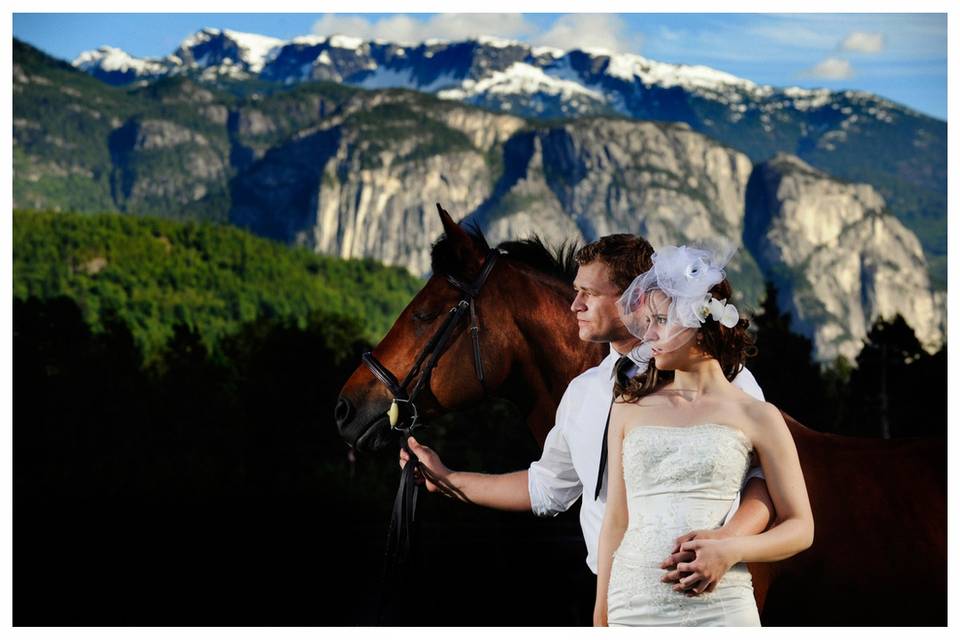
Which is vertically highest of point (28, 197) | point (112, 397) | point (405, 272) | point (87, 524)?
point (28, 197)

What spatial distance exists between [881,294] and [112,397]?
543ft

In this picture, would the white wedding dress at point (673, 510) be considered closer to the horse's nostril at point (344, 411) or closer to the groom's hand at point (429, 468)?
the groom's hand at point (429, 468)

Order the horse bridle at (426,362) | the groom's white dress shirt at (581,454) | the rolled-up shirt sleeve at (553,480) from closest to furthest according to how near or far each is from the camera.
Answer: the groom's white dress shirt at (581,454)
the rolled-up shirt sleeve at (553,480)
the horse bridle at (426,362)

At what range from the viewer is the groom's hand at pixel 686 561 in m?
2.85

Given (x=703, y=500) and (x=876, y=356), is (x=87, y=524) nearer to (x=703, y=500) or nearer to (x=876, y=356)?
(x=876, y=356)

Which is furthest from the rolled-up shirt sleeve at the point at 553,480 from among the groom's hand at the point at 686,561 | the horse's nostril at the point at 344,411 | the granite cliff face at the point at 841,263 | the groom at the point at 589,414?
the granite cliff face at the point at 841,263

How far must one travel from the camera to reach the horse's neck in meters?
3.96

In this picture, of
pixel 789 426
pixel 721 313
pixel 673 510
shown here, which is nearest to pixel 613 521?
pixel 673 510

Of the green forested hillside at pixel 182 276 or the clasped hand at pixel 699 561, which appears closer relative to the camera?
the clasped hand at pixel 699 561

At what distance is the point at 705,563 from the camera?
9.29ft

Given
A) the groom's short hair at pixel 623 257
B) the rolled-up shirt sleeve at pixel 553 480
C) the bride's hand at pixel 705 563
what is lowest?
the bride's hand at pixel 705 563

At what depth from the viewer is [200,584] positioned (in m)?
21.0

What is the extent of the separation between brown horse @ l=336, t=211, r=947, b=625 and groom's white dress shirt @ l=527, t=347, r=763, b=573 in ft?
1.96
